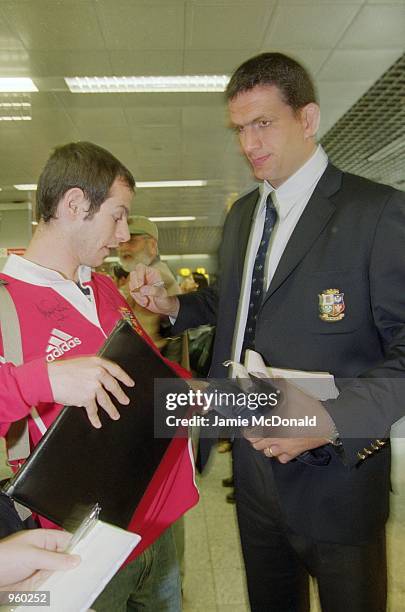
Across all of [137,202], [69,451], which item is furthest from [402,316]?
[137,202]

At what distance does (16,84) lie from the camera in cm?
414

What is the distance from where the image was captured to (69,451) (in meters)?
0.70

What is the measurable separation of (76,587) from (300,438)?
437mm

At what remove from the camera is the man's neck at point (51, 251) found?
965 millimetres

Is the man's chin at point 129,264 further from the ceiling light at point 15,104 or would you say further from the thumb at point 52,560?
the ceiling light at point 15,104

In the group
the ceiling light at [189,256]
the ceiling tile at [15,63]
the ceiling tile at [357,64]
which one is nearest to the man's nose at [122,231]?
the ceiling tile at [15,63]

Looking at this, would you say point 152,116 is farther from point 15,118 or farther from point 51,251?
point 51,251

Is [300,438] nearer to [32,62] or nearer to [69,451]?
[69,451]

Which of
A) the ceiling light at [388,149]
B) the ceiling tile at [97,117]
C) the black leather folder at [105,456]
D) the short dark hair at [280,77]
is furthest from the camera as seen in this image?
the ceiling light at [388,149]

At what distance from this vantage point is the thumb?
1.88 feet

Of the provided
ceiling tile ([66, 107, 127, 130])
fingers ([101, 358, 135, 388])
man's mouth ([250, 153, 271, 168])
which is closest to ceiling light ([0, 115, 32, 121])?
ceiling tile ([66, 107, 127, 130])

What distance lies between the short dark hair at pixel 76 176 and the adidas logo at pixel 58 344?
243 mm

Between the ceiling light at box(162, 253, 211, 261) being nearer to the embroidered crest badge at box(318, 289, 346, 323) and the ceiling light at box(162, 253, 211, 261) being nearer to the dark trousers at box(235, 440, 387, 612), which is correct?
the dark trousers at box(235, 440, 387, 612)

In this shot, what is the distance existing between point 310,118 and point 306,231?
28 centimetres
